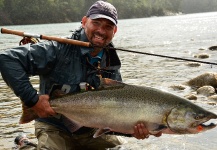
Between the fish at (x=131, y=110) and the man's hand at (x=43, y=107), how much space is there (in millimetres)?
48

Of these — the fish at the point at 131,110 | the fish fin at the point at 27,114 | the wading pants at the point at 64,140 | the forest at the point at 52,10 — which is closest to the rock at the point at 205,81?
the wading pants at the point at 64,140

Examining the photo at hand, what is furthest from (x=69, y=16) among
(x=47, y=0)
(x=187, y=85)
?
(x=187, y=85)

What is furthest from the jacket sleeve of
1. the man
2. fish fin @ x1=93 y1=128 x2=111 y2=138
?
fish fin @ x1=93 y1=128 x2=111 y2=138

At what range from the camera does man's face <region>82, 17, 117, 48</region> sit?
4.03 metres

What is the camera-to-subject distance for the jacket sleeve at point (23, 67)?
3.48 meters

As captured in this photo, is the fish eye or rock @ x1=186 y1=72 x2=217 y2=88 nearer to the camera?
the fish eye

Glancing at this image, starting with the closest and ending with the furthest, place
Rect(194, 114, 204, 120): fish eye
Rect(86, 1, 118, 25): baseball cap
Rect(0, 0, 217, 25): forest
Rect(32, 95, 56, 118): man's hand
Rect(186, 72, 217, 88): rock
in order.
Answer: Rect(194, 114, 204, 120): fish eye
Rect(32, 95, 56, 118): man's hand
Rect(86, 1, 118, 25): baseball cap
Rect(186, 72, 217, 88): rock
Rect(0, 0, 217, 25): forest

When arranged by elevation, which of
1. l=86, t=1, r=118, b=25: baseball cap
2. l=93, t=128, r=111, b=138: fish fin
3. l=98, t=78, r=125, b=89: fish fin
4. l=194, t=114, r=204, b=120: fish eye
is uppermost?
l=86, t=1, r=118, b=25: baseball cap

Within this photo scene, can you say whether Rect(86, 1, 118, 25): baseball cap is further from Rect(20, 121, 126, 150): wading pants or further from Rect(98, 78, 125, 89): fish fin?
Rect(20, 121, 126, 150): wading pants

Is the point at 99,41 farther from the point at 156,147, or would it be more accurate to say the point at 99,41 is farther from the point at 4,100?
the point at 4,100

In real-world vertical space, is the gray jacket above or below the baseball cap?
below

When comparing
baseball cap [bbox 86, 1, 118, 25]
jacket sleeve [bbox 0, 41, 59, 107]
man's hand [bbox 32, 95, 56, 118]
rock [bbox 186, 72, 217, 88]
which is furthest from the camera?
rock [bbox 186, 72, 217, 88]

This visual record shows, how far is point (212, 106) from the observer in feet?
23.7

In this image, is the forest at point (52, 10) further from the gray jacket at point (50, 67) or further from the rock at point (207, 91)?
the gray jacket at point (50, 67)
